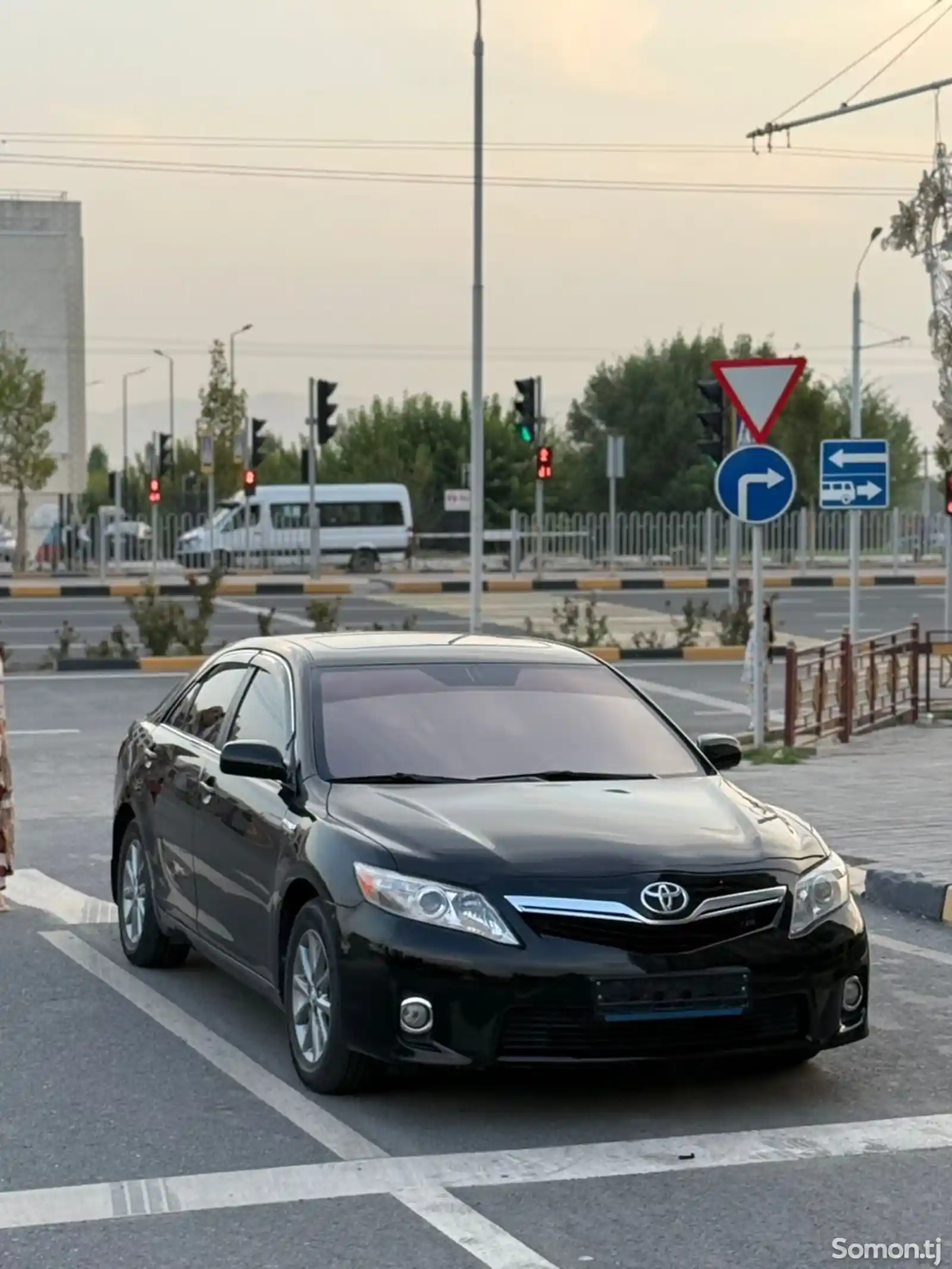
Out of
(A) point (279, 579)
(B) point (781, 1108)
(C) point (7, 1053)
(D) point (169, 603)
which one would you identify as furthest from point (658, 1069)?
(A) point (279, 579)

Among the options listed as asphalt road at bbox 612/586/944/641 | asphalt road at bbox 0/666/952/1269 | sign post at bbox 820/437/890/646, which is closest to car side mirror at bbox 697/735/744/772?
asphalt road at bbox 0/666/952/1269

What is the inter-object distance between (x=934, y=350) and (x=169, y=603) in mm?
10342

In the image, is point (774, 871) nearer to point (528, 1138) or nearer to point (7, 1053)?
point (528, 1138)

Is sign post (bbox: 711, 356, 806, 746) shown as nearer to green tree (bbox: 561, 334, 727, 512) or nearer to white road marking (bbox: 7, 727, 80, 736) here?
white road marking (bbox: 7, 727, 80, 736)

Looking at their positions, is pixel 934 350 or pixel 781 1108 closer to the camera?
pixel 781 1108

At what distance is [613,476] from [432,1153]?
41258mm

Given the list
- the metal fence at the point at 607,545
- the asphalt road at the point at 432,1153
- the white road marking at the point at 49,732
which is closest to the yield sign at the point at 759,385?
the white road marking at the point at 49,732

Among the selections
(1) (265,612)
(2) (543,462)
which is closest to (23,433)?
(2) (543,462)

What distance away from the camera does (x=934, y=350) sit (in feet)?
72.9

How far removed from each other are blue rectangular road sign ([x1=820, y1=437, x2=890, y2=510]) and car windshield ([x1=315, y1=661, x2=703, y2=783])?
1373 cm

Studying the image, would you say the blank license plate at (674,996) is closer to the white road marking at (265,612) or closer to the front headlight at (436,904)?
the front headlight at (436,904)

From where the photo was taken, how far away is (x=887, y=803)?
1320 cm

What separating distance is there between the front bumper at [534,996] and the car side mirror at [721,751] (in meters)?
1.59

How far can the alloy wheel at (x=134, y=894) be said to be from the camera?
8297 millimetres
